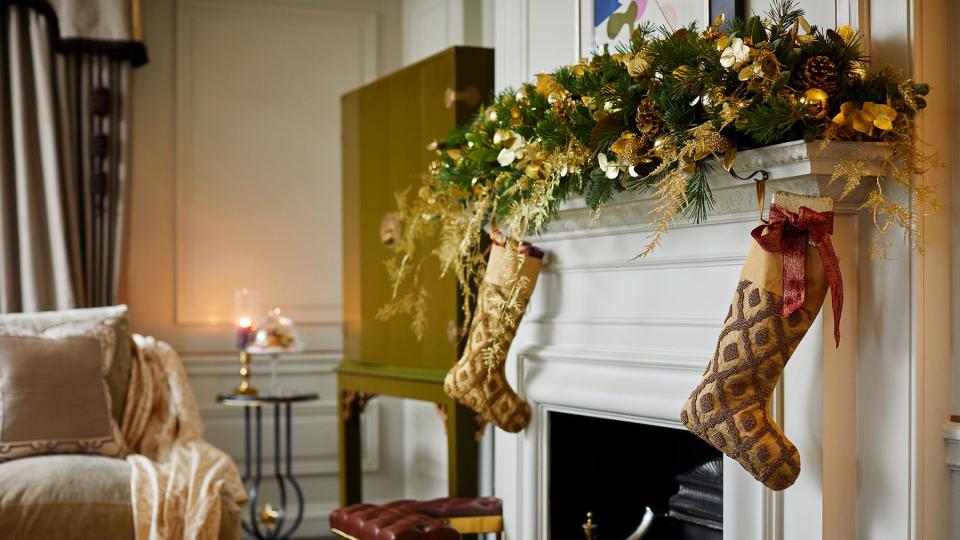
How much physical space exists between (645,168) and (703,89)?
21 cm

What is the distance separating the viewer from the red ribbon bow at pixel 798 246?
167 centimetres

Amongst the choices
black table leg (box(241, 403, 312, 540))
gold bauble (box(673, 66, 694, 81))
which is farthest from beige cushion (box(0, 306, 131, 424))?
gold bauble (box(673, 66, 694, 81))

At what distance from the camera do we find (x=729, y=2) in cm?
199

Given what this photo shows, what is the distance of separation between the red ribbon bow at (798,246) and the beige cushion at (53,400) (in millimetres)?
2189

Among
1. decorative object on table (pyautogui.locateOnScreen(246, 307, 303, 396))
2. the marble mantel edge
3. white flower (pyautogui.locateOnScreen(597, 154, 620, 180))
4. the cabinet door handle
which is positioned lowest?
decorative object on table (pyautogui.locateOnScreen(246, 307, 303, 396))

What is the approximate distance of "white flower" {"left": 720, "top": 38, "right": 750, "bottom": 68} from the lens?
169 cm

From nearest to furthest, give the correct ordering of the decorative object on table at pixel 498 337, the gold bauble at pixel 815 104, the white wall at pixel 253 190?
the gold bauble at pixel 815 104 < the decorative object on table at pixel 498 337 < the white wall at pixel 253 190

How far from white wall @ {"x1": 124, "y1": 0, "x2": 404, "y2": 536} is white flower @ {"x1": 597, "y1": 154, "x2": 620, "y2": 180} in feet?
8.61

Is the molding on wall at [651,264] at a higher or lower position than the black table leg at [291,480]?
higher

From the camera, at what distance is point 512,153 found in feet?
7.29

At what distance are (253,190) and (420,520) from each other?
2.28 meters

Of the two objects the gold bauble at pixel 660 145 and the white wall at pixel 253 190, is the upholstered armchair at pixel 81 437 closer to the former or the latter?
the white wall at pixel 253 190

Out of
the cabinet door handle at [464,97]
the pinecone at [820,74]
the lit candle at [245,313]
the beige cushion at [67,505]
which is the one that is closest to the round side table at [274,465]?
the lit candle at [245,313]

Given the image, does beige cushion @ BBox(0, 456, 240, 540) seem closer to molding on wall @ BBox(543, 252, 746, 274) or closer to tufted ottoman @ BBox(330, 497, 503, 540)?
tufted ottoman @ BBox(330, 497, 503, 540)
